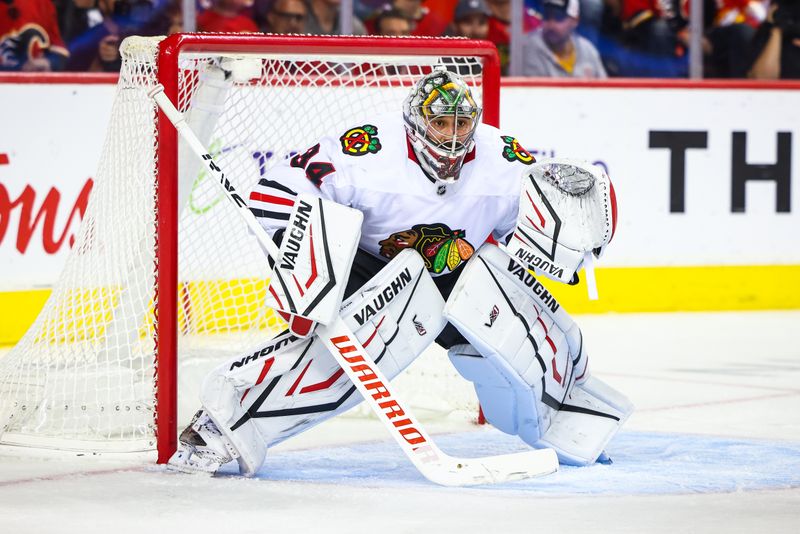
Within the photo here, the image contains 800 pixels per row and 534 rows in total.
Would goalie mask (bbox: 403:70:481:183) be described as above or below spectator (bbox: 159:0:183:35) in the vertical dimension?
below

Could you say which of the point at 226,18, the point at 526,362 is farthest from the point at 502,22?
the point at 526,362

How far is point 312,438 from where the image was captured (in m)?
3.99

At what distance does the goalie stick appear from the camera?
3328mm

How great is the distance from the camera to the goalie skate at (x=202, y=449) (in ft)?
11.1

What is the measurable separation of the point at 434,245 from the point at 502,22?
135 inches

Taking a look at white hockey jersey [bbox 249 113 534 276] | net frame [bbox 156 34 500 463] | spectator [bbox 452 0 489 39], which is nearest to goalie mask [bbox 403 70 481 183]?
white hockey jersey [bbox 249 113 534 276]

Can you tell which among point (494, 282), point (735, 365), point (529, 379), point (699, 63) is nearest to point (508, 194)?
point (494, 282)

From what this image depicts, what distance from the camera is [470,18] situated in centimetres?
679

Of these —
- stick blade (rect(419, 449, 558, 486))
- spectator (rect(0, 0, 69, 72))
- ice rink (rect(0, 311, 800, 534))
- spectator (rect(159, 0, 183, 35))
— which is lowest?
ice rink (rect(0, 311, 800, 534))

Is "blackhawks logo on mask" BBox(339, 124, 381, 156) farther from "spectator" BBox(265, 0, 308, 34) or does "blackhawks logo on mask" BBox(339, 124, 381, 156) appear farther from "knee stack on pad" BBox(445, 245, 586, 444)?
"spectator" BBox(265, 0, 308, 34)

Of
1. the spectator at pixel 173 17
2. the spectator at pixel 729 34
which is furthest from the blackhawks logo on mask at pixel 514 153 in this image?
the spectator at pixel 729 34

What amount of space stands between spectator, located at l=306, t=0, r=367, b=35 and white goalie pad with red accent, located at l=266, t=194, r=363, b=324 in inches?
129

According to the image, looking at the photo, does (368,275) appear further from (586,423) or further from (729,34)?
(729,34)

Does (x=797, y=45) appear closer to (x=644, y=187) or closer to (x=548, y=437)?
(x=644, y=187)
